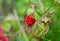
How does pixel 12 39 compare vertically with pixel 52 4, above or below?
below

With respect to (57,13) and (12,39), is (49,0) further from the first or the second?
(12,39)

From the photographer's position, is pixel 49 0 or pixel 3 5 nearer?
pixel 49 0

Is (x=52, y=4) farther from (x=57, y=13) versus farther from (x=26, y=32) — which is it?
(x=26, y=32)

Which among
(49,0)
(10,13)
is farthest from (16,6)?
(49,0)

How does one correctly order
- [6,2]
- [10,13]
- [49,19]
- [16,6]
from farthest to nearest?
[6,2] → [10,13] → [16,6] → [49,19]

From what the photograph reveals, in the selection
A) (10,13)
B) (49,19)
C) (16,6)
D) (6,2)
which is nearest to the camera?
(49,19)

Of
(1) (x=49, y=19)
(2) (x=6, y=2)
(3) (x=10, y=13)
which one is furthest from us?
(2) (x=6, y=2)

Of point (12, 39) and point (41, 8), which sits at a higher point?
point (41, 8)

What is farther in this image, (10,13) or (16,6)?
(10,13)

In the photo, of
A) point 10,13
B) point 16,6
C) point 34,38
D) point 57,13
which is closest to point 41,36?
point 34,38
